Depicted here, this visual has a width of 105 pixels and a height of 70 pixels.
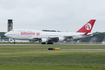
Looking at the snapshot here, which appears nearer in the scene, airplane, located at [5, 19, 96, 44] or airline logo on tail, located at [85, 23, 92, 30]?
airplane, located at [5, 19, 96, 44]

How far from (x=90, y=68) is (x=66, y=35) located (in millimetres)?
56634

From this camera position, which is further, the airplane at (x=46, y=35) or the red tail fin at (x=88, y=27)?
the red tail fin at (x=88, y=27)

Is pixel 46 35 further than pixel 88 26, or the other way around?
pixel 88 26

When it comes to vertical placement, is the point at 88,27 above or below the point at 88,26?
below

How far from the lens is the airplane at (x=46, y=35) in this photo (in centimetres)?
8662

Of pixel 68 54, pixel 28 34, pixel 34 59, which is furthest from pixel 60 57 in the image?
pixel 28 34

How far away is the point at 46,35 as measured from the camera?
9000cm

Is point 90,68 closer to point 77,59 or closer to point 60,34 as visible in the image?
point 77,59

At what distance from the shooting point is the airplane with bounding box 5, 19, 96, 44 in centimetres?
8662

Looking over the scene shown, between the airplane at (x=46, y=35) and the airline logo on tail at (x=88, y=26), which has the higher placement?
the airline logo on tail at (x=88, y=26)

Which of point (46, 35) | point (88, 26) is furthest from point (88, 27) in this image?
point (46, 35)

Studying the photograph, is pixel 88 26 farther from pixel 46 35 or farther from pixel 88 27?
pixel 46 35

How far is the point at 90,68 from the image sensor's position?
116 ft

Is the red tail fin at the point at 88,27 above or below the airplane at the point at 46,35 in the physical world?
above
